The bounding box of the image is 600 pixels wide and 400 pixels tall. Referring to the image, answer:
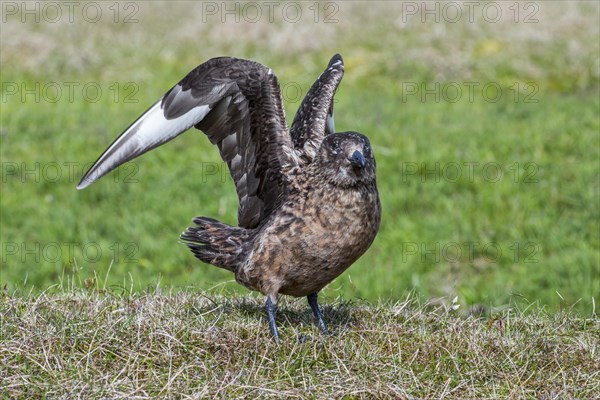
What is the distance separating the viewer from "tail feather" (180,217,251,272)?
510 cm

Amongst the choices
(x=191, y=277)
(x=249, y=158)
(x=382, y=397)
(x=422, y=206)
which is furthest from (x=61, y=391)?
(x=422, y=206)

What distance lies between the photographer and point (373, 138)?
10.1 metres

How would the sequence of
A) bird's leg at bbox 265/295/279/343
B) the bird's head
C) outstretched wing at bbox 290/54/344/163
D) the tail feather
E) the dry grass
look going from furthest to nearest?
outstretched wing at bbox 290/54/344/163 → the tail feather → the bird's head → bird's leg at bbox 265/295/279/343 → the dry grass

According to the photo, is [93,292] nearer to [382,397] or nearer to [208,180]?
[382,397]

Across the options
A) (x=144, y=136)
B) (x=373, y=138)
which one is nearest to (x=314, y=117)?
(x=144, y=136)

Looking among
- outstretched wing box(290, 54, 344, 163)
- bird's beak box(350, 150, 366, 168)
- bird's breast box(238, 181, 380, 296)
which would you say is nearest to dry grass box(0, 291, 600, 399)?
bird's breast box(238, 181, 380, 296)

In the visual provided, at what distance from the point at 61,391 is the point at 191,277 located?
4181mm

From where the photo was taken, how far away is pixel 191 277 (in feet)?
26.0

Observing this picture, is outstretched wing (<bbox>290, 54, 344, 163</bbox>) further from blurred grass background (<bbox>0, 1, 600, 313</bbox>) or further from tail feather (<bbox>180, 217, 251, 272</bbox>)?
blurred grass background (<bbox>0, 1, 600, 313</bbox>)

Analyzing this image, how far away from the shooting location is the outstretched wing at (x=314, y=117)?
5414 millimetres

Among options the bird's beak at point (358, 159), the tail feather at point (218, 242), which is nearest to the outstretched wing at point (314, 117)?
the tail feather at point (218, 242)

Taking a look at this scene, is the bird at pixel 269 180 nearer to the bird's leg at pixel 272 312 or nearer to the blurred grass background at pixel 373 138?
the bird's leg at pixel 272 312

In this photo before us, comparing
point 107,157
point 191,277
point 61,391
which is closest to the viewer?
point 61,391

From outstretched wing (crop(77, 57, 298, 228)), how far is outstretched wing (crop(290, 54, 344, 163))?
329mm
